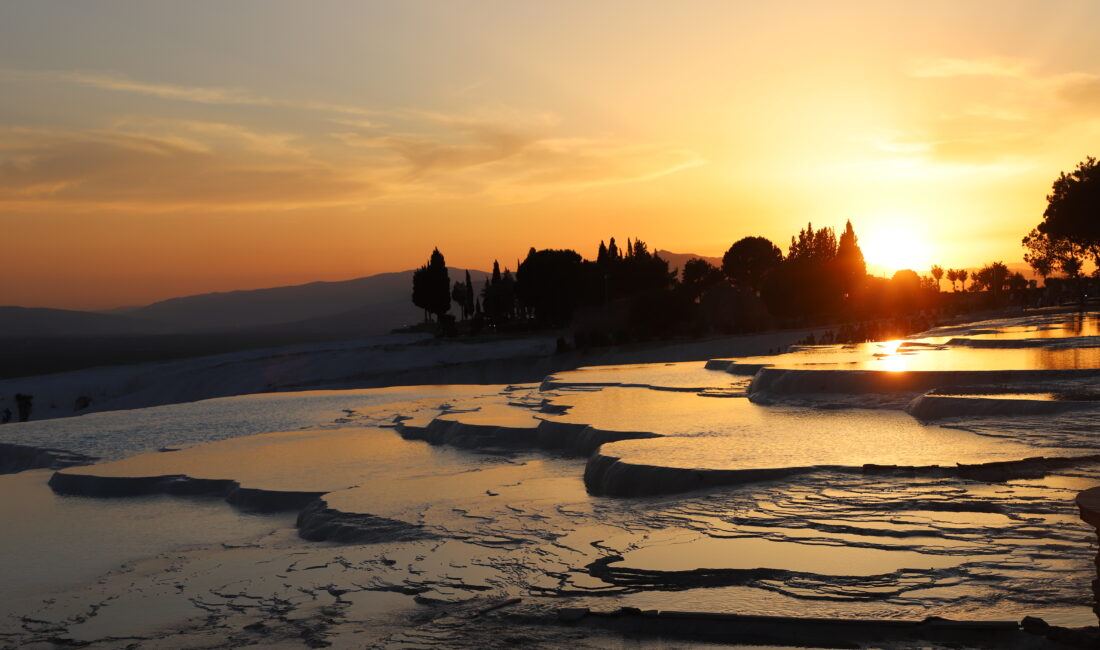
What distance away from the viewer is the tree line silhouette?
164 feet

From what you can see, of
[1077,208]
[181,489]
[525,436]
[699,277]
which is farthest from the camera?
[699,277]

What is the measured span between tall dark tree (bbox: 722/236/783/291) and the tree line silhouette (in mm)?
98

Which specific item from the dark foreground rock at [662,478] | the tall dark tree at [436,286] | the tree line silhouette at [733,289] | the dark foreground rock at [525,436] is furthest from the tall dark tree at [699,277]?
the dark foreground rock at [662,478]

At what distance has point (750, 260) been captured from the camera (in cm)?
Answer: 8644

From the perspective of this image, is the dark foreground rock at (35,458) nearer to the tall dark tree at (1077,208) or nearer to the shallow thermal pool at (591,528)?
the shallow thermal pool at (591,528)

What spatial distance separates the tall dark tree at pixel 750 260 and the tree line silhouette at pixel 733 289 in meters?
0.10

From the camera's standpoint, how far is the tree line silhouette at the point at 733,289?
49.9m

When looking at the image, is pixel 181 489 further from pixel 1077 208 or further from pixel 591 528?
pixel 1077 208

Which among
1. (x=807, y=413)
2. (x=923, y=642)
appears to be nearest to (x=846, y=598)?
(x=923, y=642)

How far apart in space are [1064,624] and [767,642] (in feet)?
6.18

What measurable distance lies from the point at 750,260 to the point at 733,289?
32.9 m

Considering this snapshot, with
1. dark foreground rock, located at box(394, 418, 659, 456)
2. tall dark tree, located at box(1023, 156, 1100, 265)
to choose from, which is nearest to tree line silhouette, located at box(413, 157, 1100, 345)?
tall dark tree, located at box(1023, 156, 1100, 265)

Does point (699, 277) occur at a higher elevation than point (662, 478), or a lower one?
higher

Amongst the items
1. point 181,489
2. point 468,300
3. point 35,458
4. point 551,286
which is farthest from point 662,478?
point 468,300
